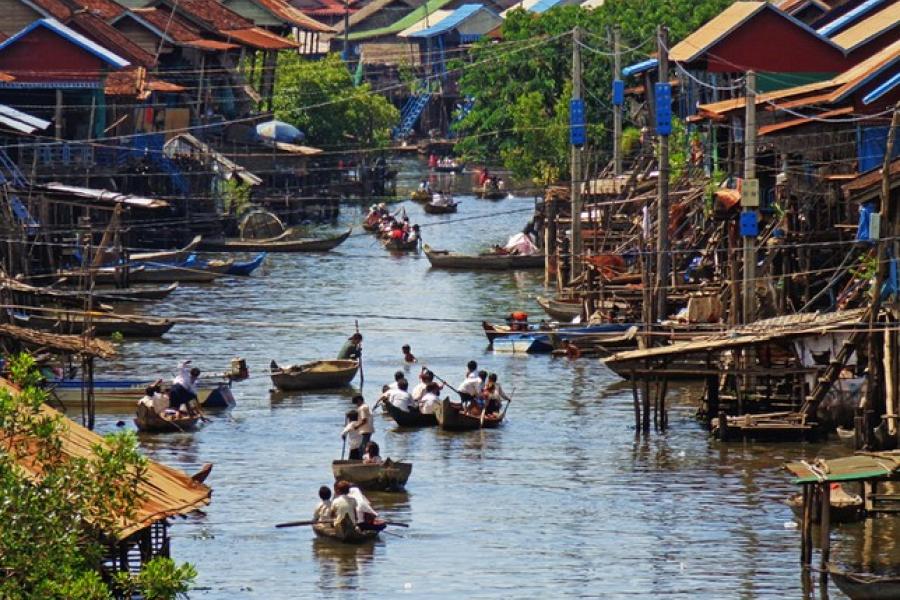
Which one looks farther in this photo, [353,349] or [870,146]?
[353,349]

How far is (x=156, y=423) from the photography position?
4244 centimetres

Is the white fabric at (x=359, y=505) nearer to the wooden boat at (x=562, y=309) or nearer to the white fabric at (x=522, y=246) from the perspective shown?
the wooden boat at (x=562, y=309)

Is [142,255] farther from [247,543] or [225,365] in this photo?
[247,543]

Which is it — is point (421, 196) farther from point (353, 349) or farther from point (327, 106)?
point (353, 349)

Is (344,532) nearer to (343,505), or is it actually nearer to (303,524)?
(343,505)

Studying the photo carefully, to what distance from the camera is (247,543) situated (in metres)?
33.0

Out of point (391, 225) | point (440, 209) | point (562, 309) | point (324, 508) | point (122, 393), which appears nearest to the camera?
point (324, 508)

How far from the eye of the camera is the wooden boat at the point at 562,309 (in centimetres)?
5734

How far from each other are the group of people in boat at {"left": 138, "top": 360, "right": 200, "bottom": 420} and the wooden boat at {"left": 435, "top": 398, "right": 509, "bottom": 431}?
4.82 meters

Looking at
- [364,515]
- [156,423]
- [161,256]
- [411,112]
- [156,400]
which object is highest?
[411,112]

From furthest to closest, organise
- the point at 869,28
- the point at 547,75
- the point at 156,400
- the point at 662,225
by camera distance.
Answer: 1. the point at 547,75
2. the point at 869,28
3. the point at 662,225
4. the point at 156,400

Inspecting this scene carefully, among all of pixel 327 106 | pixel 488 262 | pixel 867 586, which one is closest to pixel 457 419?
pixel 867 586

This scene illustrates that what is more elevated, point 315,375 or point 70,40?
point 70,40

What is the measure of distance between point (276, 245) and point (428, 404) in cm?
3561
